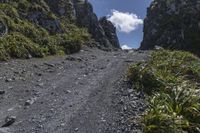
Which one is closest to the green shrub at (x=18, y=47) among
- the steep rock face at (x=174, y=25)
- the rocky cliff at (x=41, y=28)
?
the rocky cliff at (x=41, y=28)

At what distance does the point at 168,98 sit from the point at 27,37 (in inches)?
995

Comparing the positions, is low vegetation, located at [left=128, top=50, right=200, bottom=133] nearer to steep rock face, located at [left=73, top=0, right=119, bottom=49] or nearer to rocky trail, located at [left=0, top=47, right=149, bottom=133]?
rocky trail, located at [left=0, top=47, right=149, bottom=133]

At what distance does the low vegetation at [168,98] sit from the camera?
1360 centimetres

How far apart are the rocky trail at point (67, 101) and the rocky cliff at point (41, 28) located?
22.5 ft

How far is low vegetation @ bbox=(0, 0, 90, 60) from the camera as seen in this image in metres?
32.5

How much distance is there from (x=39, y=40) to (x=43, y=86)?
738 inches

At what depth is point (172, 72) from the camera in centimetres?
2231

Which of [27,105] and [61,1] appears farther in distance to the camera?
[61,1]

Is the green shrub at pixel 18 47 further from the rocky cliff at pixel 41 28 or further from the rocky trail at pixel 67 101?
the rocky trail at pixel 67 101

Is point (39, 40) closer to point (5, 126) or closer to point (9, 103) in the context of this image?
point (9, 103)

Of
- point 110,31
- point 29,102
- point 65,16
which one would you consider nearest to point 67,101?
point 29,102

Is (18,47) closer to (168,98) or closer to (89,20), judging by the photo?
(168,98)

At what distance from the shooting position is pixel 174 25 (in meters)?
99.6

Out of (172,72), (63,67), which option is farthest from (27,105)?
(63,67)
